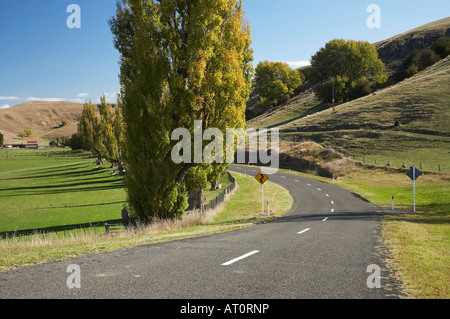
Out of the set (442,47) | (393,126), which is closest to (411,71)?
(442,47)

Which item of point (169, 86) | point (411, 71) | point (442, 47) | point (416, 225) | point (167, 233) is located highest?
point (442, 47)

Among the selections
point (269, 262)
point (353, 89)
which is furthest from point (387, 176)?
point (353, 89)

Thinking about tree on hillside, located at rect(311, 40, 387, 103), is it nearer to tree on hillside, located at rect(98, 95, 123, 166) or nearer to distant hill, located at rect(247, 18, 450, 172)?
distant hill, located at rect(247, 18, 450, 172)

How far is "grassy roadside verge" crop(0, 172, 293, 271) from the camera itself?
26.2ft

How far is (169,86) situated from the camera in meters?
16.2

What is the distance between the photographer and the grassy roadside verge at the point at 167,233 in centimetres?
798

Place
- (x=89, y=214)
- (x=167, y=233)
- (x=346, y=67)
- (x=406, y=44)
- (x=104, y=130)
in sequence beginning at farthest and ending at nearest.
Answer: (x=406, y=44)
(x=346, y=67)
(x=104, y=130)
(x=89, y=214)
(x=167, y=233)

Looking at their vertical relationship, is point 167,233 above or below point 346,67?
below

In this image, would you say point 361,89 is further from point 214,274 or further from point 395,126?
point 214,274

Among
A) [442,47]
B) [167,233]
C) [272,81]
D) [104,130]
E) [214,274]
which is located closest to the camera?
[214,274]

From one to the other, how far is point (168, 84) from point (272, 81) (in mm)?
104124

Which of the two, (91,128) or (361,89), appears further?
(361,89)

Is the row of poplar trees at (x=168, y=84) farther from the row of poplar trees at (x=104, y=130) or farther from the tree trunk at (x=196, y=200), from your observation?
the row of poplar trees at (x=104, y=130)

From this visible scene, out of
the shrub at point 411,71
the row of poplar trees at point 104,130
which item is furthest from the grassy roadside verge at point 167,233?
the shrub at point 411,71
